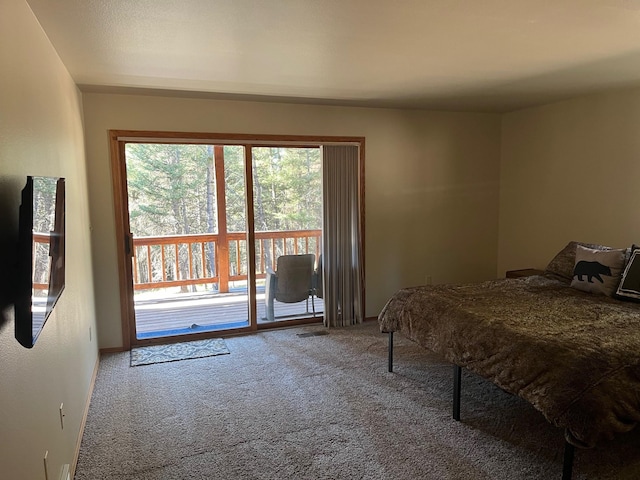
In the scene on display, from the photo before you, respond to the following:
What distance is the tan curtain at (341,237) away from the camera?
14.8 feet

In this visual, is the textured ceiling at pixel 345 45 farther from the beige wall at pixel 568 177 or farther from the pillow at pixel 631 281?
the pillow at pixel 631 281

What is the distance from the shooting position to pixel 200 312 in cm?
508

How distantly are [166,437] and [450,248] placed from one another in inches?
146

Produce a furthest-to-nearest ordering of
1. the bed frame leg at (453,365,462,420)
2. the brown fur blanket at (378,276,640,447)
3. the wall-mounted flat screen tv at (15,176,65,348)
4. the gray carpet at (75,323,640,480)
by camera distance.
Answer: the bed frame leg at (453,365,462,420) < the gray carpet at (75,323,640,480) < the brown fur blanket at (378,276,640,447) < the wall-mounted flat screen tv at (15,176,65,348)

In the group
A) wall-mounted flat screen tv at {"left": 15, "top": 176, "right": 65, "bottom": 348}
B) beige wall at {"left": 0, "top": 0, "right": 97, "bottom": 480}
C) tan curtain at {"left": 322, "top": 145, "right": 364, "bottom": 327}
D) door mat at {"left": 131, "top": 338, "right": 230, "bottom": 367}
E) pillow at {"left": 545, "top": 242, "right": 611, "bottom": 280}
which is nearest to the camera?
wall-mounted flat screen tv at {"left": 15, "top": 176, "right": 65, "bottom": 348}

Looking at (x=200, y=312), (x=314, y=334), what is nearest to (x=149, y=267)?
(x=200, y=312)

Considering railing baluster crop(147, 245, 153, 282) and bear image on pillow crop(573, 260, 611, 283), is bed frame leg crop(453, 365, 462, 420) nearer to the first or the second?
bear image on pillow crop(573, 260, 611, 283)

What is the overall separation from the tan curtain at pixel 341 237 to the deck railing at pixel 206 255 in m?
0.22

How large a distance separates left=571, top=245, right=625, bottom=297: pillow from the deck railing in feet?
8.04

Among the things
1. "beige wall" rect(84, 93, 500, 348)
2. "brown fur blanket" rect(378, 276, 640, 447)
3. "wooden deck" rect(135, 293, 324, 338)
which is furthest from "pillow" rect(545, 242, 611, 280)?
"wooden deck" rect(135, 293, 324, 338)

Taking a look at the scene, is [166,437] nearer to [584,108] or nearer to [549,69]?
[549,69]

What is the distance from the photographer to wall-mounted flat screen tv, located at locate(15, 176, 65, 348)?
1.29m

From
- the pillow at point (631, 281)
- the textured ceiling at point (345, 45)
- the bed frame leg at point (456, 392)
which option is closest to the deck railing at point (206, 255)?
the textured ceiling at point (345, 45)

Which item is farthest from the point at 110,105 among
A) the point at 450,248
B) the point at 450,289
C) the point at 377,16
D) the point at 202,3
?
the point at 450,248
